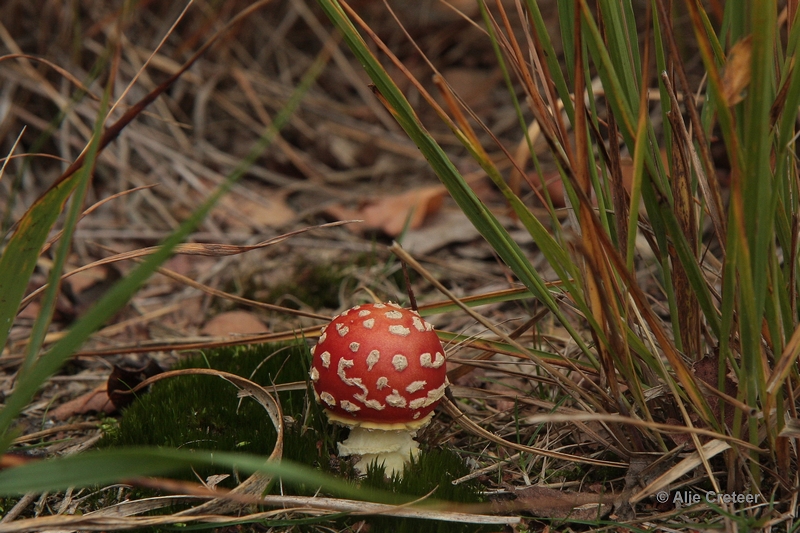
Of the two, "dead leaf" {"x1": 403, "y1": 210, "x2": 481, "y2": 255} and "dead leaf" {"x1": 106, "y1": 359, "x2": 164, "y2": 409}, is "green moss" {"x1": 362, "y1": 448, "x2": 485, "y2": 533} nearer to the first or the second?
"dead leaf" {"x1": 106, "y1": 359, "x2": 164, "y2": 409}

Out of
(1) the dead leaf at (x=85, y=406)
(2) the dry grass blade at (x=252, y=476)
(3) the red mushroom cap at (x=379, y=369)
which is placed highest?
(3) the red mushroom cap at (x=379, y=369)

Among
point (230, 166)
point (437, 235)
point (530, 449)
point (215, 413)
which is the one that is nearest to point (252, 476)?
point (215, 413)

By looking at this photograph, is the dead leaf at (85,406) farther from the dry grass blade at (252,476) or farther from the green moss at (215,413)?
the dry grass blade at (252,476)

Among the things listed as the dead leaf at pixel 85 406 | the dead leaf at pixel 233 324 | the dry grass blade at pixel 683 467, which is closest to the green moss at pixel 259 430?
the dead leaf at pixel 85 406

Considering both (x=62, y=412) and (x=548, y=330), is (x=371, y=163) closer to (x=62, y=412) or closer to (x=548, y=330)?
(x=548, y=330)

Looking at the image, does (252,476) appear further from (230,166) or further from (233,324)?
(230,166)

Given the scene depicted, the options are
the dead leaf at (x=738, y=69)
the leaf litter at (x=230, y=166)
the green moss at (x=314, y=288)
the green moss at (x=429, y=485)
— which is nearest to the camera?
the dead leaf at (x=738, y=69)

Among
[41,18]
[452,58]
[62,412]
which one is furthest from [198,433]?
[452,58]
